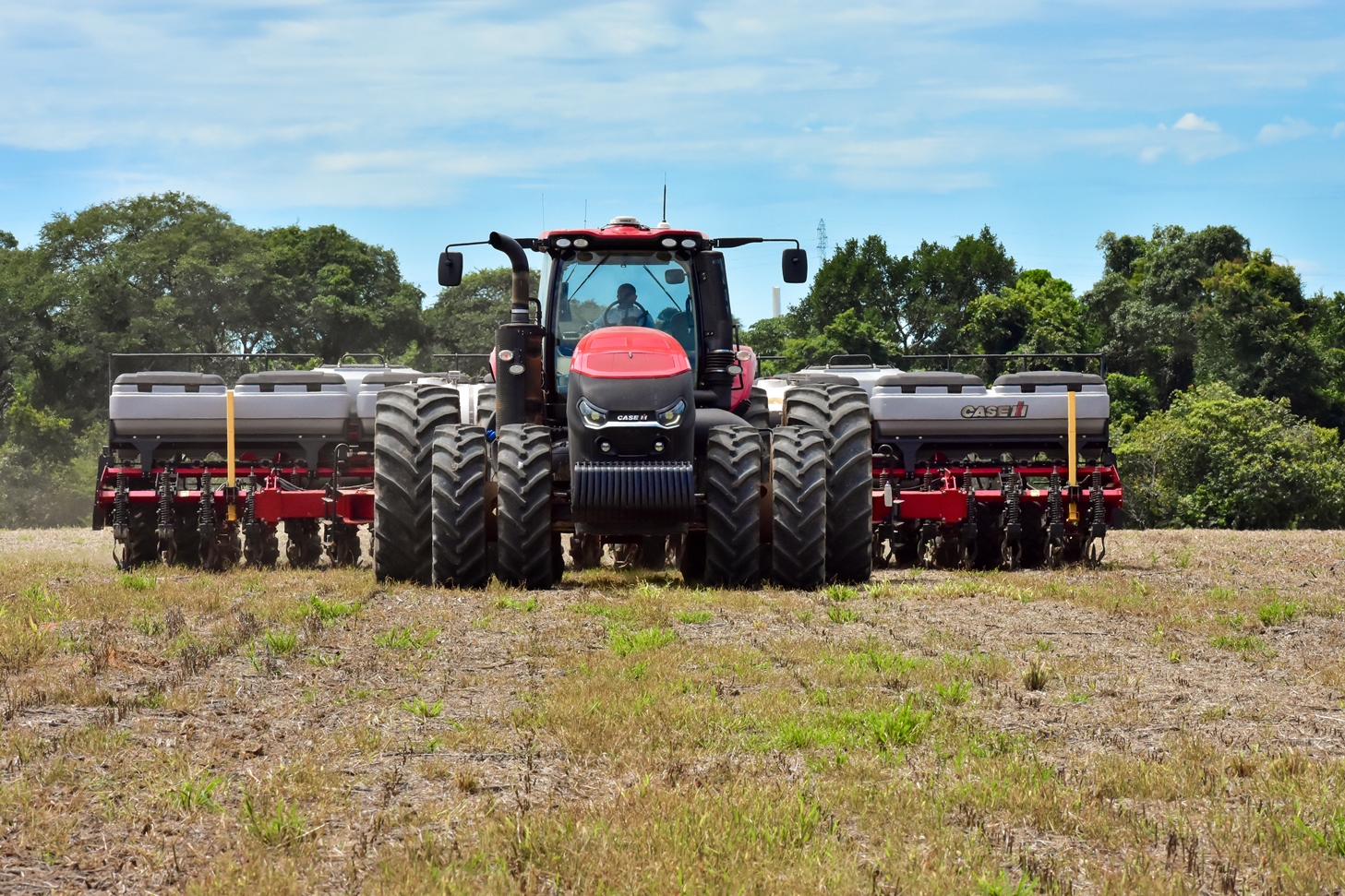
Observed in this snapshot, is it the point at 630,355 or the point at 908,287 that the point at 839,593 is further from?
→ the point at 908,287

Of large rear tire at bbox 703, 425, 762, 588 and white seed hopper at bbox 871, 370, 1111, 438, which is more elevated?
white seed hopper at bbox 871, 370, 1111, 438

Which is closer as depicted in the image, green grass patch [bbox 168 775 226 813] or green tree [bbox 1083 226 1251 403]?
green grass patch [bbox 168 775 226 813]

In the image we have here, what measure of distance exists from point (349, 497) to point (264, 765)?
8.45 m

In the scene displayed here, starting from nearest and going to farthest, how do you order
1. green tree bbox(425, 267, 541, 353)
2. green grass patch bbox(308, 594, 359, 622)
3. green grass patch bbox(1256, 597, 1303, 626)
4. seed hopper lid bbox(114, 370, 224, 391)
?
green grass patch bbox(308, 594, 359, 622), green grass patch bbox(1256, 597, 1303, 626), seed hopper lid bbox(114, 370, 224, 391), green tree bbox(425, 267, 541, 353)

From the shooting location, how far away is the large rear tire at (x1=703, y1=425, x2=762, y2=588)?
11.4m

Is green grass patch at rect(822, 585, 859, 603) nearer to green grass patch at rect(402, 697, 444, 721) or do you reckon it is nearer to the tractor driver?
the tractor driver

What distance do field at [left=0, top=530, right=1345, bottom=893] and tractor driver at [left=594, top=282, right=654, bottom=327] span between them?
101 inches

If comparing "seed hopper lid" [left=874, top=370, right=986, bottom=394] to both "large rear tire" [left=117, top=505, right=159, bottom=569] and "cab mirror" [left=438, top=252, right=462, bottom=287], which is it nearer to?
"cab mirror" [left=438, top=252, right=462, bottom=287]

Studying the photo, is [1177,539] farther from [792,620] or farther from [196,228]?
[196,228]

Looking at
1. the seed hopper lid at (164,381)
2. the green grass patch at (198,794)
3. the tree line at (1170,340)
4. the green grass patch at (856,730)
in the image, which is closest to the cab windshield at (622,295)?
the seed hopper lid at (164,381)

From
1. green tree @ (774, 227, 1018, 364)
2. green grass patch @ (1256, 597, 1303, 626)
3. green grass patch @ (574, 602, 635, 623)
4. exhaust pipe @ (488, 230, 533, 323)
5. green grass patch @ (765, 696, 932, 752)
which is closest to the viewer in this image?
green grass patch @ (765, 696, 932, 752)

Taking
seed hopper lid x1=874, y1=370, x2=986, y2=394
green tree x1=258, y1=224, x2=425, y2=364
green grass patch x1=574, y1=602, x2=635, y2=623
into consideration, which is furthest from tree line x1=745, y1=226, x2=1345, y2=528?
green grass patch x1=574, y1=602, x2=635, y2=623


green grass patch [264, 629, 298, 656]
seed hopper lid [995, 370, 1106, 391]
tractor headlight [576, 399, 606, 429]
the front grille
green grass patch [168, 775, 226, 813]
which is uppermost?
seed hopper lid [995, 370, 1106, 391]

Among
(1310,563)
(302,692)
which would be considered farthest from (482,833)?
(1310,563)
